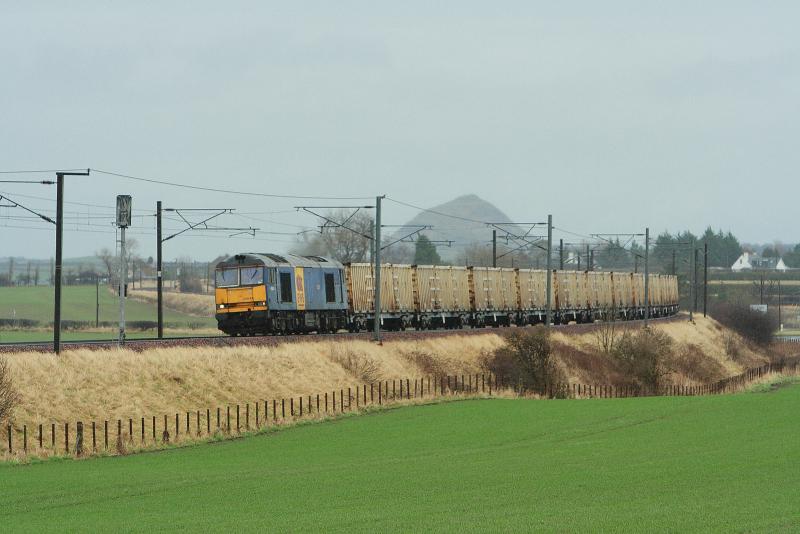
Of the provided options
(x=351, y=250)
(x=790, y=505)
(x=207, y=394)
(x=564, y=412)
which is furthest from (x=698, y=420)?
(x=351, y=250)

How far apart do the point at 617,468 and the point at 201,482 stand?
9.89 metres

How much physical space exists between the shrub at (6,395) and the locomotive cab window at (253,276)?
655 inches

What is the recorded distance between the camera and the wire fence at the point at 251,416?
1433 inches

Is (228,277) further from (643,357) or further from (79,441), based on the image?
(643,357)

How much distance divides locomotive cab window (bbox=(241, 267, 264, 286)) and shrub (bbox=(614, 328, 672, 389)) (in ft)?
92.6

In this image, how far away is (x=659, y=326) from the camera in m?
101

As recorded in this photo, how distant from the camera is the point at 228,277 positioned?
54406 millimetres

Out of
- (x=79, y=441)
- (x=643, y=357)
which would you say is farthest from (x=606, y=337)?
(x=79, y=441)

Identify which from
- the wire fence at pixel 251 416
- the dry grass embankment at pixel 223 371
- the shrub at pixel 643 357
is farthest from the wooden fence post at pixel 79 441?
the shrub at pixel 643 357

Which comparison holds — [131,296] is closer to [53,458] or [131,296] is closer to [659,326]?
[659,326]

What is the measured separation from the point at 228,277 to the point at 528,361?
19.3m

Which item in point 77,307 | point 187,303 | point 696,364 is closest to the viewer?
point 696,364

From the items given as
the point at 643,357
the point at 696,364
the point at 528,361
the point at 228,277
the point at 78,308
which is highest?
the point at 228,277

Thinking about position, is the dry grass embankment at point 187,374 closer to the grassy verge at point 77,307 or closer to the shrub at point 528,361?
the shrub at point 528,361
